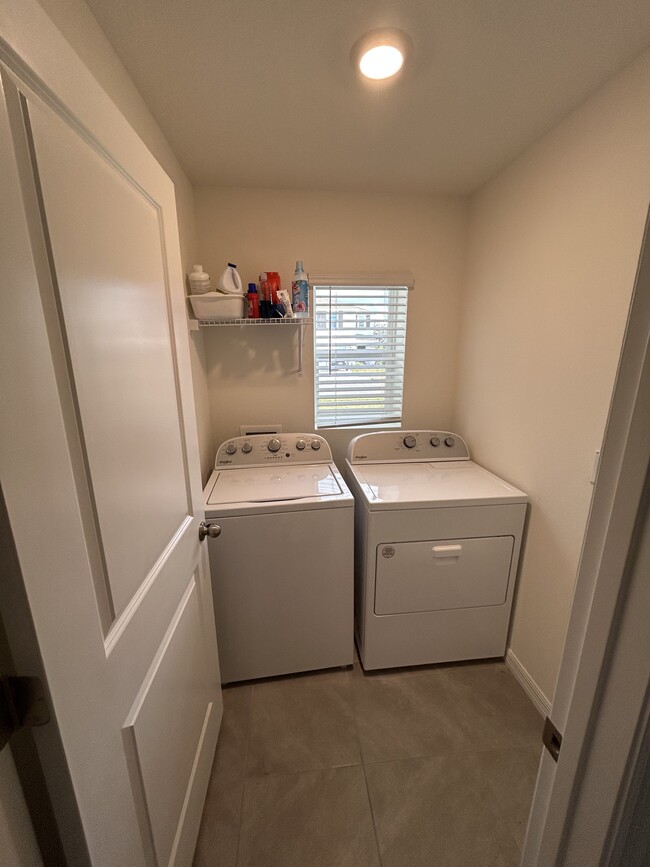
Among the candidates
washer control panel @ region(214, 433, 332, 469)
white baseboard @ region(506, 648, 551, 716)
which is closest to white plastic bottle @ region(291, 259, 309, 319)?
washer control panel @ region(214, 433, 332, 469)

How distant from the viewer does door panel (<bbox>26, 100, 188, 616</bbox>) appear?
1.81 feet

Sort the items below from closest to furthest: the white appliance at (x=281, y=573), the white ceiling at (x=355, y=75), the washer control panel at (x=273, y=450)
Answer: the white ceiling at (x=355, y=75), the white appliance at (x=281, y=573), the washer control panel at (x=273, y=450)

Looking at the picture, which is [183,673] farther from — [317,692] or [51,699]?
[317,692]

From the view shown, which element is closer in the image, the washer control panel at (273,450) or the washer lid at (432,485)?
the washer lid at (432,485)

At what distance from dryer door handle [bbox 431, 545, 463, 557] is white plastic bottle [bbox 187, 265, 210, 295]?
5.35 ft

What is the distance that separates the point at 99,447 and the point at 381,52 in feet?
4.43

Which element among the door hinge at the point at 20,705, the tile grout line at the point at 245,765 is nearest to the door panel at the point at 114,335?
the door hinge at the point at 20,705

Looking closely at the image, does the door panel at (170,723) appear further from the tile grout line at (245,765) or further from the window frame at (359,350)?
the window frame at (359,350)

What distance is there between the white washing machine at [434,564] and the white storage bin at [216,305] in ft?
3.46

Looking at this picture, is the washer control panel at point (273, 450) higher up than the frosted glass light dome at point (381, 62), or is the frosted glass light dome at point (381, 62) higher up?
the frosted glass light dome at point (381, 62)

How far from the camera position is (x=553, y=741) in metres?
0.59

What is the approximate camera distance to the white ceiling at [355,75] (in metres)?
0.91

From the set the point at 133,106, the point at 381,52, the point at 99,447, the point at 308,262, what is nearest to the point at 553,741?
the point at 99,447

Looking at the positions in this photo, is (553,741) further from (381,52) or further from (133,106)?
(133,106)
